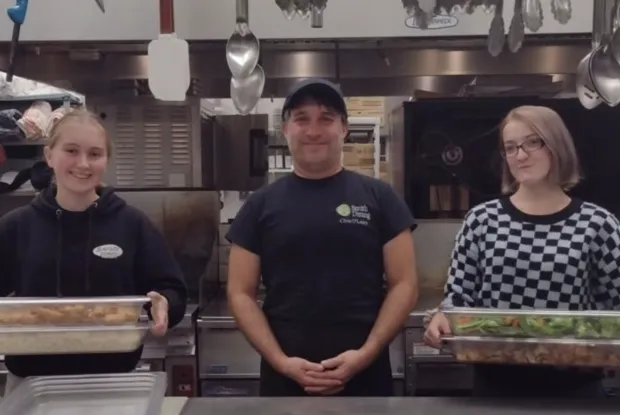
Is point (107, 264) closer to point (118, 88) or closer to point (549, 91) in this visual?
point (118, 88)

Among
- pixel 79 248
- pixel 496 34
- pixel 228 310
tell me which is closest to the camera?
pixel 79 248

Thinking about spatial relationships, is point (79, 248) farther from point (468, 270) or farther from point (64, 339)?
point (468, 270)

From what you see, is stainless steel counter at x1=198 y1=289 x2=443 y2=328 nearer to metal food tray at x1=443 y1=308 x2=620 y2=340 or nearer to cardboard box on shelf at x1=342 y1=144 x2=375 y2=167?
metal food tray at x1=443 y1=308 x2=620 y2=340

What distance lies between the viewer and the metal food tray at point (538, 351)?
1076mm

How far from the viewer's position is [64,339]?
113 centimetres

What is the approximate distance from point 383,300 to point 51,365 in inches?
27.7

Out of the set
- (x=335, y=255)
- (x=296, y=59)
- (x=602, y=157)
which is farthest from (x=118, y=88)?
(x=602, y=157)

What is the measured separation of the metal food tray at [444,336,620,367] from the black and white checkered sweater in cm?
19

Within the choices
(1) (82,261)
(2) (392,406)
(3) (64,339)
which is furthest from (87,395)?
(2) (392,406)

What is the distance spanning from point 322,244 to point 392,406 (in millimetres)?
397

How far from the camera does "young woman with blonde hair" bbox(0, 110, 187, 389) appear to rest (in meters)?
1.36

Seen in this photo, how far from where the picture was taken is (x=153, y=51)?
132 cm

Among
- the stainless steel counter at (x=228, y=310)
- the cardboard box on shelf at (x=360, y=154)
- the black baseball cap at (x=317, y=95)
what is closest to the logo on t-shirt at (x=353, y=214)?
the black baseball cap at (x=317, y=95)

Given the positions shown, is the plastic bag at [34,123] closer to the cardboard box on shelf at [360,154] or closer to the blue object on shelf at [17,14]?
the blue object on shelf at [17,14]
